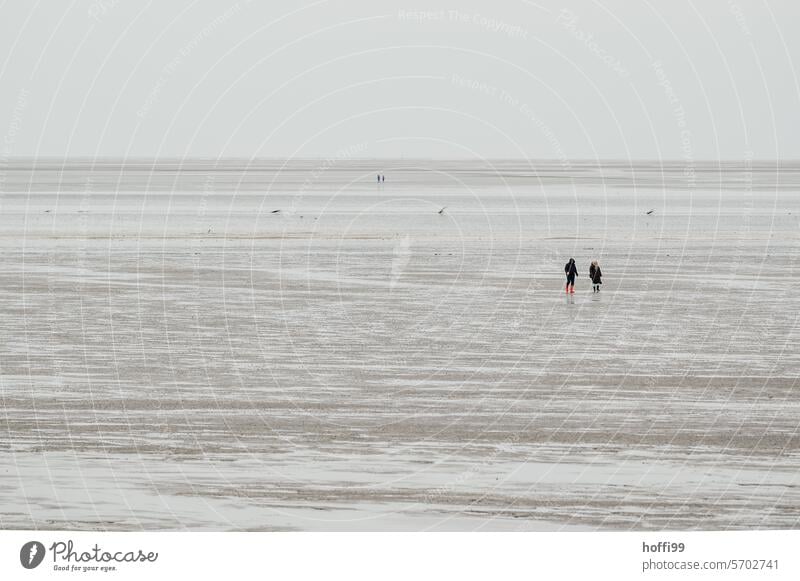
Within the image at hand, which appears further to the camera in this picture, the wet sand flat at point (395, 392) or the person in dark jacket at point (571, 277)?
the person in dark jacket at point (571, 277)

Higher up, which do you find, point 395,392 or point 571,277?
point 571,277

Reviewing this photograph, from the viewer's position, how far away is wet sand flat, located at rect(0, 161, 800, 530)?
1866 centimetres

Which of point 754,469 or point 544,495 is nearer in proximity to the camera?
point 544,495

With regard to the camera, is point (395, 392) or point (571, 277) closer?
point (395, 392)

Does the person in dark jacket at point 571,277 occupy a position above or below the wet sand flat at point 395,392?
above

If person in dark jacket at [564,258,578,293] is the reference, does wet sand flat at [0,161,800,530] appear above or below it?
below

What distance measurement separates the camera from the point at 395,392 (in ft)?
88.1

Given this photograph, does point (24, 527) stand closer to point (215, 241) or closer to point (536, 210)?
point (215, 241)

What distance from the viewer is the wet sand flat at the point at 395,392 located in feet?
61.2

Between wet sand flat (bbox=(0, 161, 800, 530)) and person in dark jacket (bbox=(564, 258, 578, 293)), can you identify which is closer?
wet sand flat (bbox=(0, 161, 800, 530))
